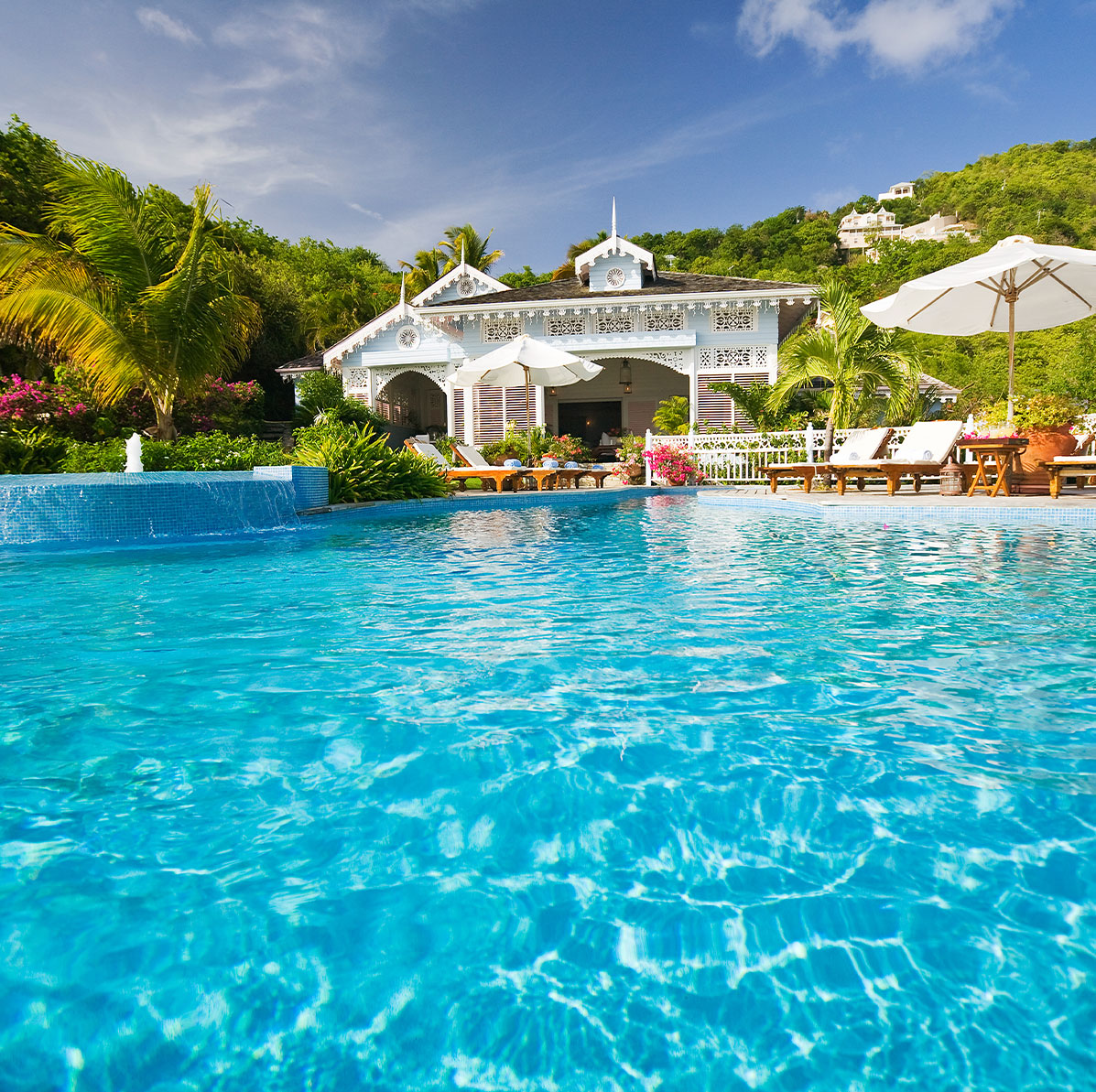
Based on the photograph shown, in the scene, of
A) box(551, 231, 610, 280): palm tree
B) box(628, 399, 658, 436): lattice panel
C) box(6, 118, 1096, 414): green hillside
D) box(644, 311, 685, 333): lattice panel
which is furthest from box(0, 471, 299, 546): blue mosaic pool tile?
box(551, 231, 610, 280): palm tree

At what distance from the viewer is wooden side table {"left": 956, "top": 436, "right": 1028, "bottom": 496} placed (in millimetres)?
9609

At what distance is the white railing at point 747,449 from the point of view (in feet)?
53.3

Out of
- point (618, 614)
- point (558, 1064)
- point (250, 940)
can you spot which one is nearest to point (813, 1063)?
point (558, 1064)

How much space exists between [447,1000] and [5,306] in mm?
14976

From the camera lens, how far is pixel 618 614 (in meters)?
4.72

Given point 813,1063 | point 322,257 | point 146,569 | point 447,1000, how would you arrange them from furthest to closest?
1. point 322,257
2. point 146,569
3. point 447,1000
4. point 813,1063

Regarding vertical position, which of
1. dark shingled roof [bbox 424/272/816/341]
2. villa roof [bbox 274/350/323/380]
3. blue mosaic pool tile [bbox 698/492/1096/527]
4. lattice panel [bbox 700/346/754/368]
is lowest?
blue mosaic pool tile [bbox 698/492/1096/527]

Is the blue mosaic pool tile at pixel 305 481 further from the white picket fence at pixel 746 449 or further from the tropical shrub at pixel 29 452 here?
the white picket fence at pixel 746 449

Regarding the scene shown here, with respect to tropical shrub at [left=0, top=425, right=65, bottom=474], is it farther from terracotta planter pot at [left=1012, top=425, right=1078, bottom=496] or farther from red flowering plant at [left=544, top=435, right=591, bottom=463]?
terracotta planter pot at [left=1012, top=425, right=1078, bottom=496]

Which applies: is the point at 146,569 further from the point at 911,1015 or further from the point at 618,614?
the point at 911,1015

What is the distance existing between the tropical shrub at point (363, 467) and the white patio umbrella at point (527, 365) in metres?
2.82

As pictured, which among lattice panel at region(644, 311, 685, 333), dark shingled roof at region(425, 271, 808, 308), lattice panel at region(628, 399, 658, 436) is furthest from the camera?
lattice panel at region(628, 399, 658, 436)

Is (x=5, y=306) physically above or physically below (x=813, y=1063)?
above

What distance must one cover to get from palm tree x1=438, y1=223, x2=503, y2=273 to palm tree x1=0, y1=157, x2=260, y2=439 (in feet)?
81.3
